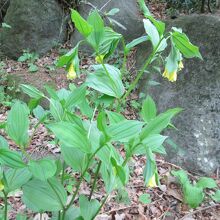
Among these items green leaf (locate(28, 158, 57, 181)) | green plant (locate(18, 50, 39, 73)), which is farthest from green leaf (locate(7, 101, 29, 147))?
green plant (locate(18, 50, 39, 73))

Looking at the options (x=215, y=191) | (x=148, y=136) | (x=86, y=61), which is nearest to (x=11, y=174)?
(x=148, y=136)

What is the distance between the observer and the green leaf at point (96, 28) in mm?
1109

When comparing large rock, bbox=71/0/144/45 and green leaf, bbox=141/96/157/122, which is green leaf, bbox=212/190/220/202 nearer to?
green leaf, bbox=141/96/157/122

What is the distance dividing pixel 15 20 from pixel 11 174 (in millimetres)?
4461

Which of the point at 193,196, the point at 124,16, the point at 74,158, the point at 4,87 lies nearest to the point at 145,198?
the point at 193,196

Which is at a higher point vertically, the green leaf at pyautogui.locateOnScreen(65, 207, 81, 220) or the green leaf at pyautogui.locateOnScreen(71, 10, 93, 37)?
the green leaf at pyautogui.locateOnScreen(71, 10, 93, 37)

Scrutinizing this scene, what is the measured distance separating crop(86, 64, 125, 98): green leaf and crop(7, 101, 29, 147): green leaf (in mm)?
242

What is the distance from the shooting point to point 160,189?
8.66ft

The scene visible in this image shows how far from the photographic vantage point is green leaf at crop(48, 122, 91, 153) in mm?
964

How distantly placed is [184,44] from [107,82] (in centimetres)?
30

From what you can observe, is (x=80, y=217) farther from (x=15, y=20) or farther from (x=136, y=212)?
(x=15, y=20)

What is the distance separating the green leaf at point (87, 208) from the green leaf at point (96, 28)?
0.56m

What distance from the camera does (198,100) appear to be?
3.38 metres

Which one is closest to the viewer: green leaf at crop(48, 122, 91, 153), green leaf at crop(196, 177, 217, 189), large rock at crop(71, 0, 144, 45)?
green leaf at crop(48, 122, 91, 153)
